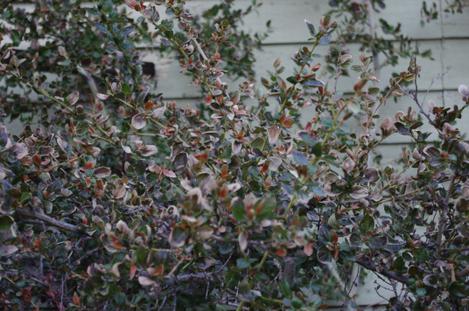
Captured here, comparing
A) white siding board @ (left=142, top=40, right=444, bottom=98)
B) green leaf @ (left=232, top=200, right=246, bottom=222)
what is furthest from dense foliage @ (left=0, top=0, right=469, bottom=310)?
white siding board @ (left=142, top=40, right=444, bottom=98)

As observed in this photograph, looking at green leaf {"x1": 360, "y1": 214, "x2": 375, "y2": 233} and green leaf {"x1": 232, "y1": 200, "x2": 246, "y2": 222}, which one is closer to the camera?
green leaf {"x1": 232, "y1": 200, "x2": 246, "y2": 222}

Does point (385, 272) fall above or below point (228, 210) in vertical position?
below

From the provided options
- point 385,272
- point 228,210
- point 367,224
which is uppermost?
point 228,210

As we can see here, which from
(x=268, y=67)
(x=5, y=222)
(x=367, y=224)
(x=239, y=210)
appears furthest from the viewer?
(x=268, y=67)

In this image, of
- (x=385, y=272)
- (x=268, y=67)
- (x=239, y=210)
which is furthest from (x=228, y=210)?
(x=268, y=67)

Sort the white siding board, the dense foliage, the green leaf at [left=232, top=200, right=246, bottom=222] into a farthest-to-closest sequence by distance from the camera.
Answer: the white siding board
the dense foliage
the green leaf at [left=232, top=200, right=246, bottom=222]

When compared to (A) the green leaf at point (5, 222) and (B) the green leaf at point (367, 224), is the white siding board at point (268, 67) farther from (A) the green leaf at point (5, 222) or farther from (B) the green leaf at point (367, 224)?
(A) the green leaf at point (5, 222)

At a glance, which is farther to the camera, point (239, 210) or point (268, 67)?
point (268, 67)

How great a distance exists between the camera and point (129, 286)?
5.37 ft

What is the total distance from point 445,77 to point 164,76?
140 centimetres

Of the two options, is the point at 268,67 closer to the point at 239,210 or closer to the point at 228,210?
the point at 228,210

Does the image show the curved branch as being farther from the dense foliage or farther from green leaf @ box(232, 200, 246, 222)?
green leaf @ box(232, 200, 246, 222)

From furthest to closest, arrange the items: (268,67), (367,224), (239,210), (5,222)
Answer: (268,67) < (367,224) < (5,222) < (239,210)

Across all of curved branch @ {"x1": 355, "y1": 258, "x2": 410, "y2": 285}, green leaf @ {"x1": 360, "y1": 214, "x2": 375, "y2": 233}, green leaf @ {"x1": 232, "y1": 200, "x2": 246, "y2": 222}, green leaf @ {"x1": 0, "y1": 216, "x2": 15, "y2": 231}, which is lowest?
curved branch @ {"x1": 355, "y1": 258, "x2": 410, "y2": 285}
